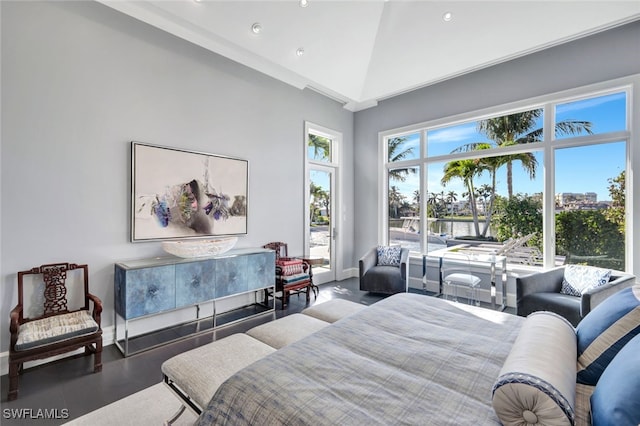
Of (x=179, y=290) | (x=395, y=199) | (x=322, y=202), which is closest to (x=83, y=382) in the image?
(x=179, y=290)

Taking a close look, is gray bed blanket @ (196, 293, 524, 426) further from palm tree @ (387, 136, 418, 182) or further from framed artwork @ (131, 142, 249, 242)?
palm tree @ (387, 136, 418, 182)

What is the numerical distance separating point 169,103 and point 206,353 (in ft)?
9.40

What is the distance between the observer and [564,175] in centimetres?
395

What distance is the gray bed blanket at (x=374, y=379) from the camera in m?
1.07

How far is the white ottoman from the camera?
1.49 m

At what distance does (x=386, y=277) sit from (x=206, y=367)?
3389 mm

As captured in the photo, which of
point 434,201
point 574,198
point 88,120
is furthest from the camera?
point 434,201

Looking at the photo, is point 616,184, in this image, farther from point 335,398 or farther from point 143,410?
point 143,410

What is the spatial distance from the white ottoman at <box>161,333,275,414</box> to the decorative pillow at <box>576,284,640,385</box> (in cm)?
160

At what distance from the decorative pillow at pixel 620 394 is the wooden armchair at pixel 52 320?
3175mm

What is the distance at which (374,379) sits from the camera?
1277 mm

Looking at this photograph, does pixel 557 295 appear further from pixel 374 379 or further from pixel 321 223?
pixel 321 223

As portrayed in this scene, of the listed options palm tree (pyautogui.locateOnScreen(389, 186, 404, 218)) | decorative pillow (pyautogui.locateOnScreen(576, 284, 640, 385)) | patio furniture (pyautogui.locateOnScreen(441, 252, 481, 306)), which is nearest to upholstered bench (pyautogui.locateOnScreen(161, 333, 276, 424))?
decorative pillow (pyautogui.locateOnScreen(576, 284, 640, 385))

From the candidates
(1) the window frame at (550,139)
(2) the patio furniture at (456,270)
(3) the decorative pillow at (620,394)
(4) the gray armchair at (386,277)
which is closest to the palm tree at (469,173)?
(1) the window frame at (550,139)
